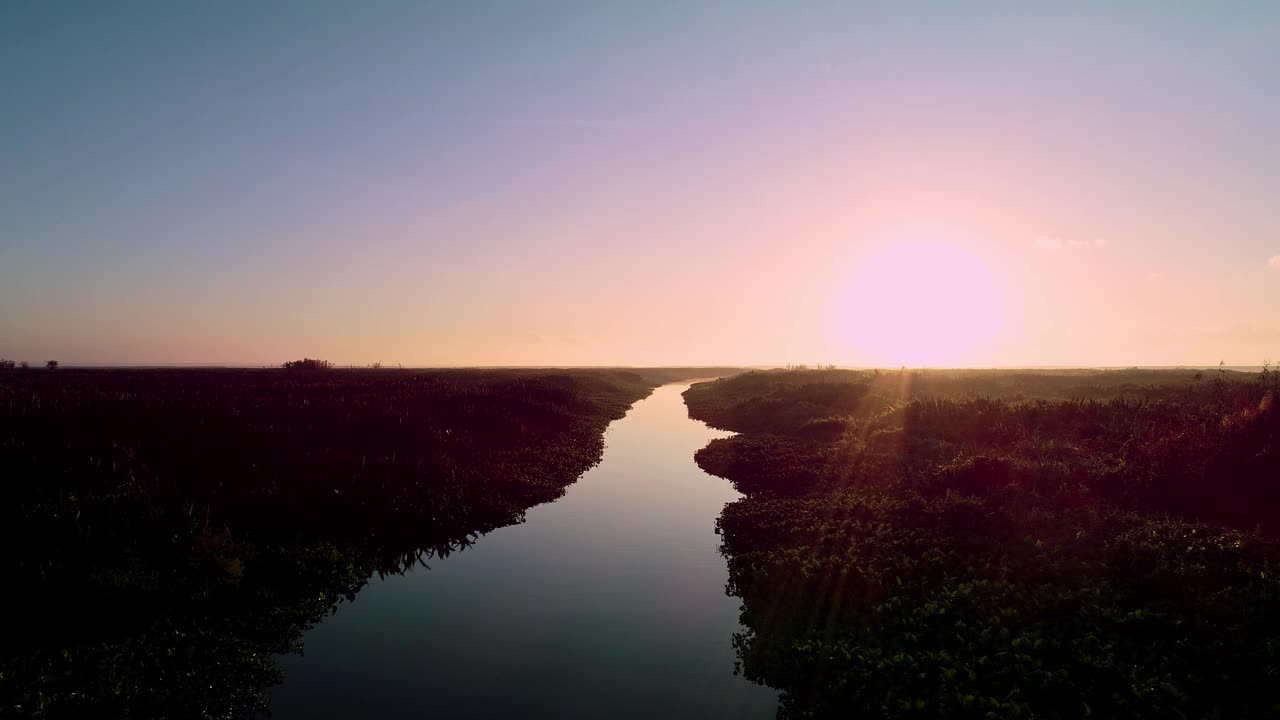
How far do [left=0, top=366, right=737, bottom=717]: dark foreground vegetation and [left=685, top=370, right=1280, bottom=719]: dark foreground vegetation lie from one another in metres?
8.98

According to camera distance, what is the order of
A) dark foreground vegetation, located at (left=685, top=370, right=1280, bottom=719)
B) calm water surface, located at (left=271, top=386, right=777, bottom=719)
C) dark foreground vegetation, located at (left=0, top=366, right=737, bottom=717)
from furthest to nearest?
calm water surface, located at (left=271, top=386, right=777, bottom=719) → dark foreground vegetation, located at (left=0, top=366, right=737, bottom=717) → dark foreground vegetation, located at (left=685, top=370, right=1280, bottom=719)

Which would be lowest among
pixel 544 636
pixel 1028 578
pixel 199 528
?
pixel 544 636

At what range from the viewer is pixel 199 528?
1305cm

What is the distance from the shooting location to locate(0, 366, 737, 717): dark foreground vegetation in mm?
9109

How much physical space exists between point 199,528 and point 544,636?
8353mm

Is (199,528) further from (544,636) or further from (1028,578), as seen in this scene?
(1028,578)

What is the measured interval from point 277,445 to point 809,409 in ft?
118

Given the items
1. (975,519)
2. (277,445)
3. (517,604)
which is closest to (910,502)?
(975,519)

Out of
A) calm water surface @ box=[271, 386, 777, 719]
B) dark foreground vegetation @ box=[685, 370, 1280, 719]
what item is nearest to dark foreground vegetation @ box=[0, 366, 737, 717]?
calm water surface @ box=[271, 386, 777, 719]

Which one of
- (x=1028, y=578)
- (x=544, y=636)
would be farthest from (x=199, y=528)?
(x=1028, y=578)

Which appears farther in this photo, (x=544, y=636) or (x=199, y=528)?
(x=199, y=528)

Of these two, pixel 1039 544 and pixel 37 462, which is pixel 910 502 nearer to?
pixel 1039 544

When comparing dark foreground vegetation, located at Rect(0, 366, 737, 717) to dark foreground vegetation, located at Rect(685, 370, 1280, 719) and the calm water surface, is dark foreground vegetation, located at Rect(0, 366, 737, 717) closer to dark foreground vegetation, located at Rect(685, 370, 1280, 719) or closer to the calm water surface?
the calm water surface

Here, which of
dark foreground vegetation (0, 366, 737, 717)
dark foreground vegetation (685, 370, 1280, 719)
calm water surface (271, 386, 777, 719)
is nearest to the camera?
dark foreground vegetation (685, 370, 1280, 719)
